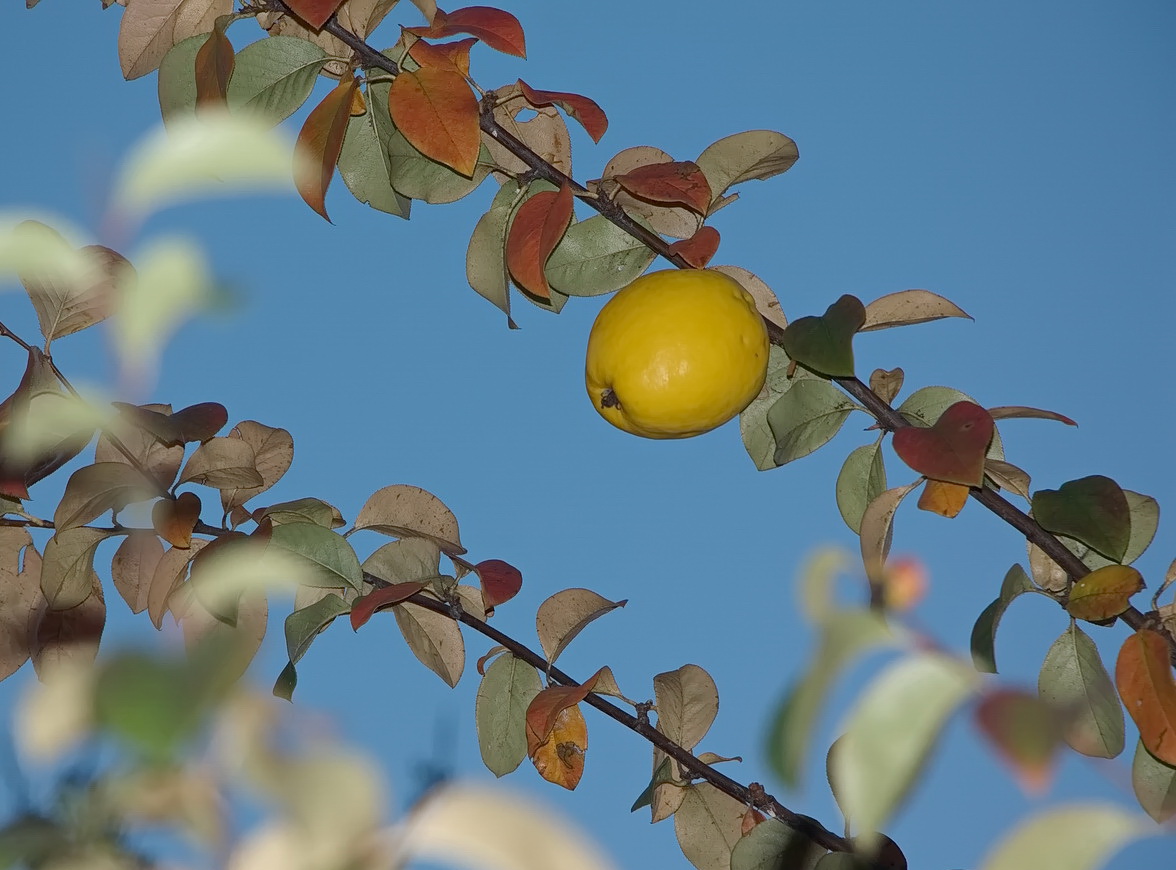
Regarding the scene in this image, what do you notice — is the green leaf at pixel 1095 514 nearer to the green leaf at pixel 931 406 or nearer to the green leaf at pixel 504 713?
the green leaf at pixel 931 406

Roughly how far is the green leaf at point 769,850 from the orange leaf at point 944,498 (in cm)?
16

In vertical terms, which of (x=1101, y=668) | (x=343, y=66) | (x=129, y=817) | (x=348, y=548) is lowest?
(x=129, y=817)

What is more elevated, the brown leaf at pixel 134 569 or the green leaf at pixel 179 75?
the green leaf at pixel 179 75

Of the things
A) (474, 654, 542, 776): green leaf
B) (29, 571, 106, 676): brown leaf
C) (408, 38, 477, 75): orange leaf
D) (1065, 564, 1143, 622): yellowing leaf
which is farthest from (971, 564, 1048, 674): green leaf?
(29, 571, 106, 676): brown leaf

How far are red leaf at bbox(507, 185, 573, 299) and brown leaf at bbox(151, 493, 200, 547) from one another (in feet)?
0.64

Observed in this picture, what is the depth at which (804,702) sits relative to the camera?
0.34ft

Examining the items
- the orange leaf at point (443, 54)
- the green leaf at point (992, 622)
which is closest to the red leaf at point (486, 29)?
the orange leaf at point (443, 54)

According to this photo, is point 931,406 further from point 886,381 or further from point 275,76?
point 275,76

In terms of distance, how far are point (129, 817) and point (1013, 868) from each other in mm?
104

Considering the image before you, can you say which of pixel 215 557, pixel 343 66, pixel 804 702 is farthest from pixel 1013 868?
pixel 343 66

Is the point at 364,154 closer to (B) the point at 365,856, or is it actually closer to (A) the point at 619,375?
(A) the point at 619,375

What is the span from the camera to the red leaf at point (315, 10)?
0.46 metres

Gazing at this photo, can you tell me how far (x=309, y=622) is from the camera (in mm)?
529

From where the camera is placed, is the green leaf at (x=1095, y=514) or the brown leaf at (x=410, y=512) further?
the brown leaf at (x=410, y=512)
